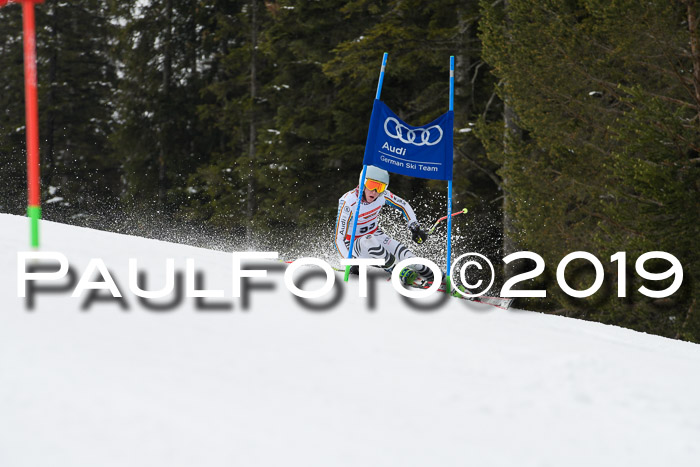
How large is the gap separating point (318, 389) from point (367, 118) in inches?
628

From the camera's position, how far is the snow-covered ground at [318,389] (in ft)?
8.59

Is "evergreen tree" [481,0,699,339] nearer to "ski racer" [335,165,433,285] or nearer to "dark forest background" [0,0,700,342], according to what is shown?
"dark forest background" [0,0,700,342]

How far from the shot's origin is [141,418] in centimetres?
271

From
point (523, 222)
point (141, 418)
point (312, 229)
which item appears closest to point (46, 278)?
point (141, 418)

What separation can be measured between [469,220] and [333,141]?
5.44 metres

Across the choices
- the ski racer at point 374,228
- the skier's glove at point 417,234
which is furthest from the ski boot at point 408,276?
the skier's glove at point 417,234

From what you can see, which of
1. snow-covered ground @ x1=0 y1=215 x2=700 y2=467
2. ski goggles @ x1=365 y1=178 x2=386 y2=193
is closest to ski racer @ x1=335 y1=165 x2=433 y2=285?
ski goggles @ x1=365 y1=178 x2=386 y2=193

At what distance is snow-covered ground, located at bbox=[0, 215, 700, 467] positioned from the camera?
2.62 metres

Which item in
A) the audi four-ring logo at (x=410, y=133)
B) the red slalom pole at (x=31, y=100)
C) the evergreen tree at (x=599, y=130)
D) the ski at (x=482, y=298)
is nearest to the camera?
the red slalom pole at (x=31, y=100)

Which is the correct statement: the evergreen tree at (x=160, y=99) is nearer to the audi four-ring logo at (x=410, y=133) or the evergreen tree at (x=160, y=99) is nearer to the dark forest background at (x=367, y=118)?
the dark forest background at (x=367, y=118)

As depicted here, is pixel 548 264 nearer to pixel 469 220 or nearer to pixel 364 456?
pixel 469 220

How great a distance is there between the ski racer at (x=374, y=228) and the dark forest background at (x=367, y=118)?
266 cm

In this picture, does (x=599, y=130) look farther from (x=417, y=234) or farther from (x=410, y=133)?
(x=410, y=133)

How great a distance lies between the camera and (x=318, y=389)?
10.5ft
